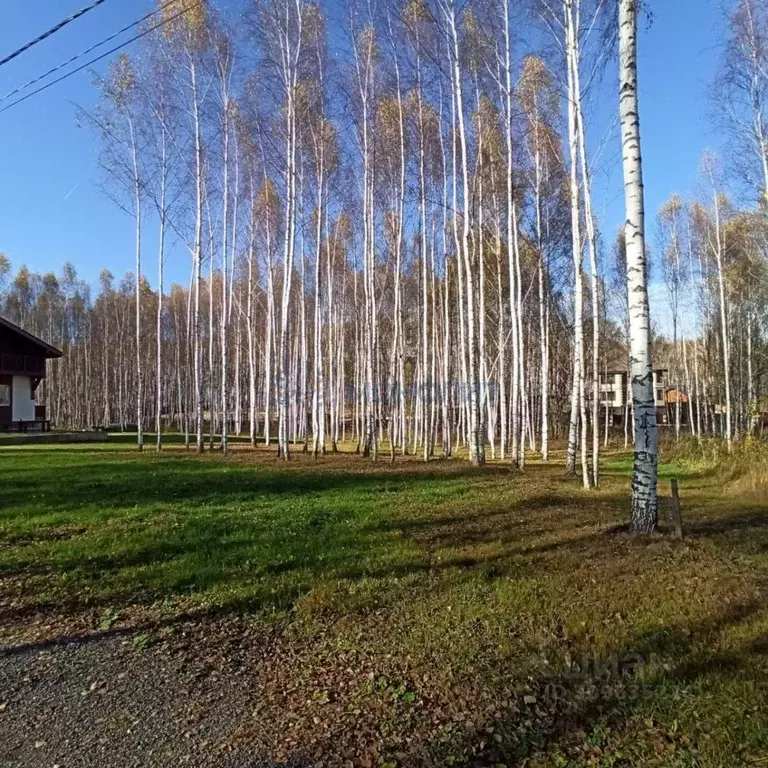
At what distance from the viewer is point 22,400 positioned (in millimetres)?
33844

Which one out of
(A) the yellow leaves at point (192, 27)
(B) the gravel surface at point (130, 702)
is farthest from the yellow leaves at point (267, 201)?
(B) the gravel surface at point (130, 702)

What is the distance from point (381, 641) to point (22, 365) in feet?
117

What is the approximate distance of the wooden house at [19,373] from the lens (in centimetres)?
3206

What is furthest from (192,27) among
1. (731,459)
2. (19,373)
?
(731,459)

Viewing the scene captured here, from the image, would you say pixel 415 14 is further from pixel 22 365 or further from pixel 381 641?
pixel 22 365

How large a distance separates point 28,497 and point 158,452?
11.6 meters

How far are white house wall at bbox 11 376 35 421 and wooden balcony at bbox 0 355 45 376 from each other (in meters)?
0.74

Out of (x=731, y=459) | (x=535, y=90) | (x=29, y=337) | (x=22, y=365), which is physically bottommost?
(x=731, y=459)

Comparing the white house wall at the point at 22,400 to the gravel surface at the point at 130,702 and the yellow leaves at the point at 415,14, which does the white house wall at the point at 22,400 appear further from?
the gravel surface at the point at 130,702

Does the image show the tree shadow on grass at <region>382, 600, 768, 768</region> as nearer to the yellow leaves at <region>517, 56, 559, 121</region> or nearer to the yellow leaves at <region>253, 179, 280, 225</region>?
the yellow leaves at <region>517, 56, 559, 121</region>

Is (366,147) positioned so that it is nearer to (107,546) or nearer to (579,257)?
(579,257)

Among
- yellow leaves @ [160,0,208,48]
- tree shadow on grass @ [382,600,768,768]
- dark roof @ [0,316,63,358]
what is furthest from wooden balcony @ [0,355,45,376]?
tree shadow on grass @ [382,600,768,768]

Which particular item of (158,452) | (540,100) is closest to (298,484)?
(158,452)

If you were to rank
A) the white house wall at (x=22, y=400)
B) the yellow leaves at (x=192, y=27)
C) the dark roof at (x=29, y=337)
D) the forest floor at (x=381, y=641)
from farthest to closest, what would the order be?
the white house wall at (x=22, y=400), the dark roof at (x=29, y=337), the yellow leaves at (x=192, y=27), the forest floor at (x=381, y=641)
